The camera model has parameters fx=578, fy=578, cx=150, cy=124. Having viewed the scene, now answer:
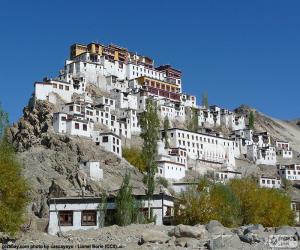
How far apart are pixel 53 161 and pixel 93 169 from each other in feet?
18.5

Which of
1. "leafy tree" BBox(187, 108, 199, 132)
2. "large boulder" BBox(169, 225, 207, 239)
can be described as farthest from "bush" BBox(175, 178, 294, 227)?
"leafy tree" BBox(187, 108, 199, 132)

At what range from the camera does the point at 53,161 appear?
7481 cm

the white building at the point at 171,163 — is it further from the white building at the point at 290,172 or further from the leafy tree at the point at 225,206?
the leafy tree at the point at 225,206

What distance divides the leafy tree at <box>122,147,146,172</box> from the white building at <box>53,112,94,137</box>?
19.9 feet

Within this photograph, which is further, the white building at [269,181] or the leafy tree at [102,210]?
the white building at [269,181]

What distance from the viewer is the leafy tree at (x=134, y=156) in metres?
80.4

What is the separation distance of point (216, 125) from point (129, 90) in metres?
20.4

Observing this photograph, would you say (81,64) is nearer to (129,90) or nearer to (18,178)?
(129,90)

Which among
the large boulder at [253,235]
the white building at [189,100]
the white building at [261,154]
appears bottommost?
the large boulder at [253,235]

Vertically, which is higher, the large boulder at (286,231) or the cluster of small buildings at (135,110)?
the cluster of small buildings at (135,110)

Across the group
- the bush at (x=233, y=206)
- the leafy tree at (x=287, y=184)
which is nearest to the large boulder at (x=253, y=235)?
the bush at (x=233, y=206)

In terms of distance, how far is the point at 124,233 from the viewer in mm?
38312

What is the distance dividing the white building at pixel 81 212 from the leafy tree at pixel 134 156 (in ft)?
99.3

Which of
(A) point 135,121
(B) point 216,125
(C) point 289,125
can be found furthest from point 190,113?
(C) point 289,125
